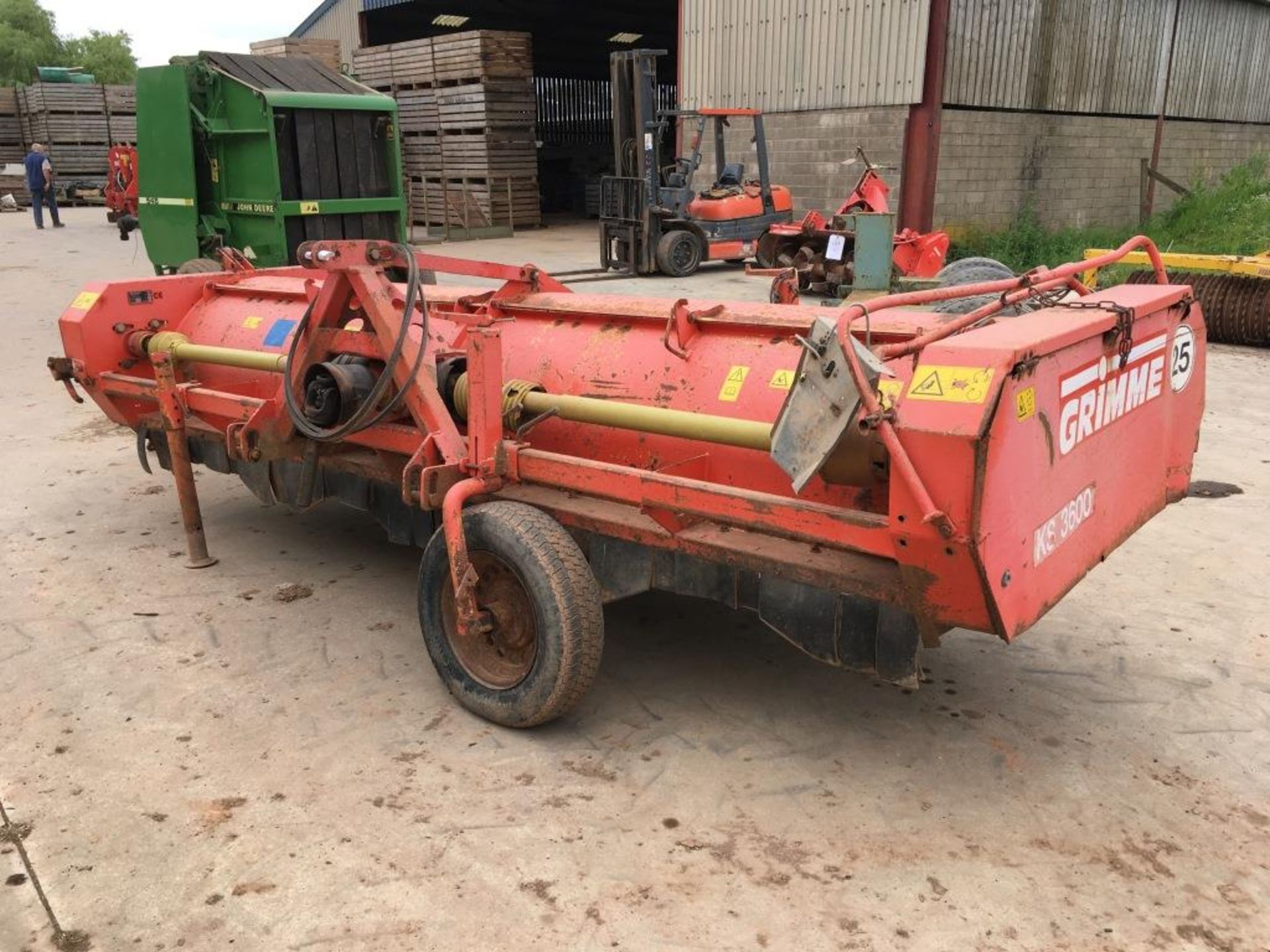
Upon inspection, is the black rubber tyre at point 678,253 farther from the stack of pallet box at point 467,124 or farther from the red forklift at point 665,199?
the stack of pallet box at point 467,124

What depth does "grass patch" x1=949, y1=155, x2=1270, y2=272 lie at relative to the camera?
44.7ft

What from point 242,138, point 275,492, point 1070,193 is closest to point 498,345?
point 275,492

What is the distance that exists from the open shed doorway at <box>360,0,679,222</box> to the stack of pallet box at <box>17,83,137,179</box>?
5962 millimetres

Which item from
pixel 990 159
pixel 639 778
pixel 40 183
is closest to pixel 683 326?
pixel 639 778

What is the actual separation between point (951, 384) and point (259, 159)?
288 inches

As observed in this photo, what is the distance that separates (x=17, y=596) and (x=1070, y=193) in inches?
578

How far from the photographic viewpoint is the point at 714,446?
334 cm

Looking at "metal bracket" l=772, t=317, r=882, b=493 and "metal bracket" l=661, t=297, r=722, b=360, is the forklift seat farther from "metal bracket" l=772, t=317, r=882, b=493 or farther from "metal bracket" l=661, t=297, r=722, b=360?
"metal bracket" l=772, t=317, r=882, b=493

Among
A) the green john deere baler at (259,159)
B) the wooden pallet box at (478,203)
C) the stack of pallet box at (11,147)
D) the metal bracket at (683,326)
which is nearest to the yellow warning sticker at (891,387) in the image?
the metal bracket at (683,326)

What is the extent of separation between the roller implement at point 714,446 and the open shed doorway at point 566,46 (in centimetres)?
1924

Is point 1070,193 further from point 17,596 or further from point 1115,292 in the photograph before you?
point 17,596

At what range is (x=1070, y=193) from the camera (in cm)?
1505

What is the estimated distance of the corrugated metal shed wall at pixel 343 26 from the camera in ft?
80.2

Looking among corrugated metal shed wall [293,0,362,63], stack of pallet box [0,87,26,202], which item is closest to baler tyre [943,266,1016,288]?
corrugated metal shed wall [293,0,362,63]
